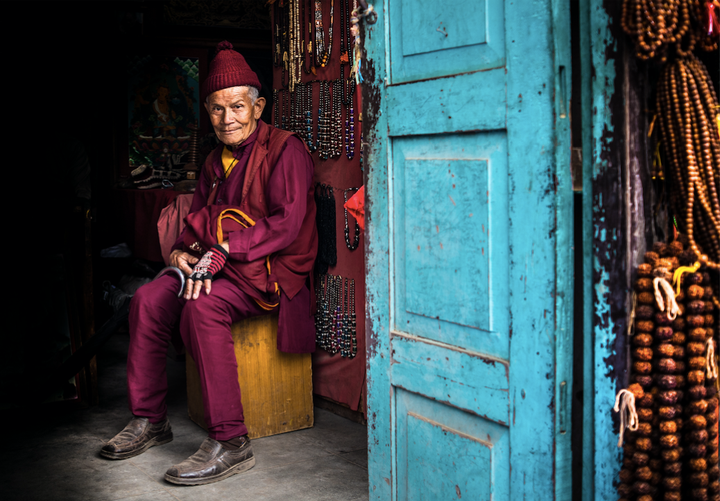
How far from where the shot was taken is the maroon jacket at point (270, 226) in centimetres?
304

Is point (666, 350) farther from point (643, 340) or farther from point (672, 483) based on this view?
point (672, 483)

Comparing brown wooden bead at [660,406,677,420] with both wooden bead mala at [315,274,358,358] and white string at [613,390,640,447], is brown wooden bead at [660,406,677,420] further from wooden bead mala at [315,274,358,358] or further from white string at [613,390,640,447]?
wooden bead mala at [315,274,358,358]

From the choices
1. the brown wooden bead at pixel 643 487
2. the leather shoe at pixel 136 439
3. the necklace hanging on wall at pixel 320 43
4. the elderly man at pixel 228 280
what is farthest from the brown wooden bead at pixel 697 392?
the necklace hanging on wall at pixel 320 43

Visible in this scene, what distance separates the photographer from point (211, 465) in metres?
2.76

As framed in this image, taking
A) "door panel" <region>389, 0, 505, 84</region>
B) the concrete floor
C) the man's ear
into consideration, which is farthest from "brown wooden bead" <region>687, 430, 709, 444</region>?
the man's ear

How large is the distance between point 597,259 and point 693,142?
0.30 metres

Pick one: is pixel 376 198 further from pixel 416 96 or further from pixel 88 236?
pixel 88 236

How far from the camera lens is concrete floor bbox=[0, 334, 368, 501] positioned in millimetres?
2625

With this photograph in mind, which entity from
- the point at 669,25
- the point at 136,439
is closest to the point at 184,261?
the point at 136,439

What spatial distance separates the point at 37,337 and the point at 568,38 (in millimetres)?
3145

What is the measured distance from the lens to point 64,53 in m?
5.73

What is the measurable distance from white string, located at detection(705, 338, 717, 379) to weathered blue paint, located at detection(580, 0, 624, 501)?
18cm

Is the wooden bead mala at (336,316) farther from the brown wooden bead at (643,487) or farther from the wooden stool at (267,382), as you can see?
the brown wooden bead at (643,487)

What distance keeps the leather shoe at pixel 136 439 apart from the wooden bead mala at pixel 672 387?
2.27 m
